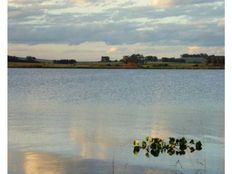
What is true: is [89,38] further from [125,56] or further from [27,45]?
[27,45]

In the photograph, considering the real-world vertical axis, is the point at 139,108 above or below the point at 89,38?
below

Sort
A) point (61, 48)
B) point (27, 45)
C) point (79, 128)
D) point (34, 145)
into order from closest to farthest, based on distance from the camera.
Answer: point (34, 145) → point (79, 128) → point (27, 45) → point (61, 48)

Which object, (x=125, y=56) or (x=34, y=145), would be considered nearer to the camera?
(x=34, y=145)

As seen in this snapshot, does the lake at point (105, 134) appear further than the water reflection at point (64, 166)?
Yes

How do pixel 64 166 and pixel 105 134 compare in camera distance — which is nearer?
pixel 64 166

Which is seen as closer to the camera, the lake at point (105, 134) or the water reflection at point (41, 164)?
the water reflection at point (41, 164)

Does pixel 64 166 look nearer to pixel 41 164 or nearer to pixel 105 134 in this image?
pixel 41 164

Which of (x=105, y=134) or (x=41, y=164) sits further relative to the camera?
(x=105, y=134)

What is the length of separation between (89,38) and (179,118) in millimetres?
6905

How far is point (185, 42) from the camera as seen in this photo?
13797 mm

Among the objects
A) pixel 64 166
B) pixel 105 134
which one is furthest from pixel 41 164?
pixel 105 134

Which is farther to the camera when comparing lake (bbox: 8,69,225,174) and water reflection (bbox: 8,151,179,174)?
lake (bbox: 8,69,225,174)

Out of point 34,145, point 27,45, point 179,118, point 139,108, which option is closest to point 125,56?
point 27,45

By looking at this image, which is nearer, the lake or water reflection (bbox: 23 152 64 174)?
water reflection (bbox: 23 152 64 174)
